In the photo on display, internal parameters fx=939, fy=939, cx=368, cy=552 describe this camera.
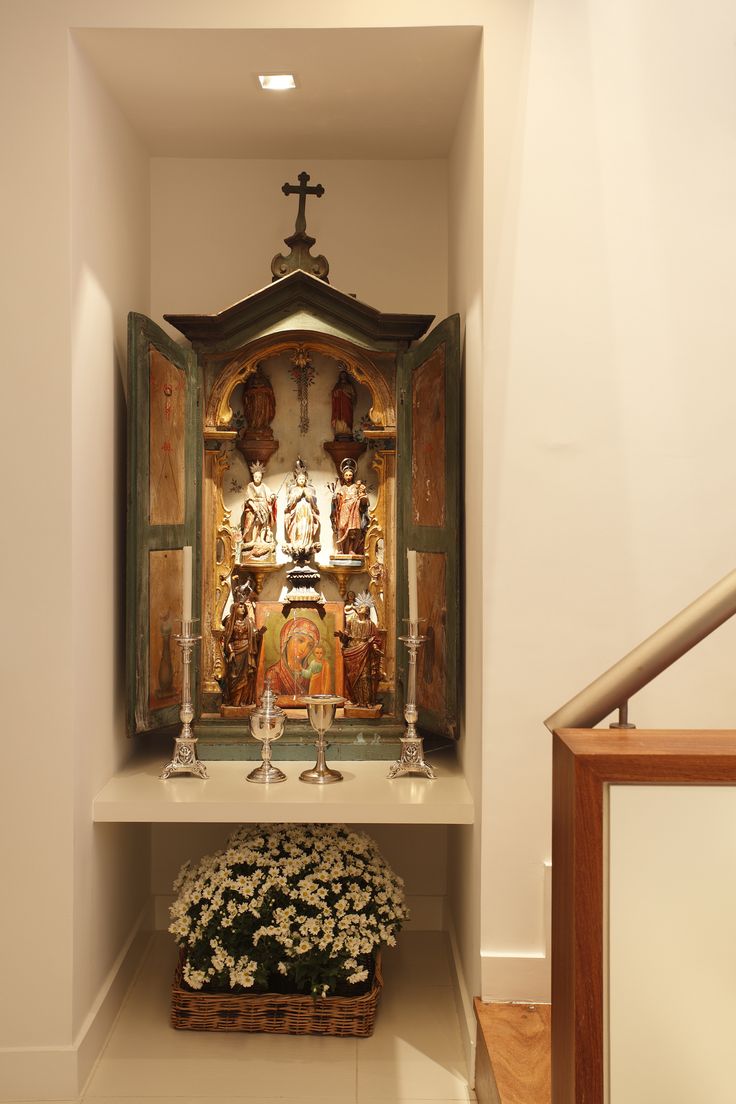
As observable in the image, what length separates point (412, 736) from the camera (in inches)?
120

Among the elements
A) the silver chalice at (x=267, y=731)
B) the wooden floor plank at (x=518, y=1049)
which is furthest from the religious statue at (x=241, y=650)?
the wooden floor plank at (x=518, y=1049)

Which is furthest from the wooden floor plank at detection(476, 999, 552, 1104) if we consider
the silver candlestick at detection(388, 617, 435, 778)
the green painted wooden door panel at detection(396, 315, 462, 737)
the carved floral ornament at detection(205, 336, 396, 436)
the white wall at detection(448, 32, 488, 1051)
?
the carved floral ornament at detection(205, 336, 396, 436)

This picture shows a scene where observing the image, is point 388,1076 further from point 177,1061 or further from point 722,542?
point 722,542

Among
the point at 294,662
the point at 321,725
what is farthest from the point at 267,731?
the point at 294,662

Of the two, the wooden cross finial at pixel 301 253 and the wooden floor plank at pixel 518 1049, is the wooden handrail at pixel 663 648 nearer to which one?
the wooden floor plank at pixel 518 1049

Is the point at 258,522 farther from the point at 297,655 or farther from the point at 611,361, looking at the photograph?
the point at 611,361

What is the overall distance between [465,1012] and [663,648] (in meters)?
1.84

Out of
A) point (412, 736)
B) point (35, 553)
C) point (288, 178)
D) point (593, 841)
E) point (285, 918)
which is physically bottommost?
point (285, 918)

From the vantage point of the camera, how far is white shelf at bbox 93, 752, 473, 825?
8.89ft

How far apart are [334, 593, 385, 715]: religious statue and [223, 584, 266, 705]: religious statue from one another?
31cm

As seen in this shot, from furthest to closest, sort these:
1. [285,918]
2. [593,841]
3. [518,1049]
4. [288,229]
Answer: [288,229] < [285,918] < [518,1049] < [593,841]

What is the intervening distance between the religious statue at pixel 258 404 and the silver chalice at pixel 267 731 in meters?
0.95

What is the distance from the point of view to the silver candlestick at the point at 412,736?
300cm

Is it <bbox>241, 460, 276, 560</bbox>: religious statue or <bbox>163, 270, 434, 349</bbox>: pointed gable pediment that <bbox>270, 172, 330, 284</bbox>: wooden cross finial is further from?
<bbox>241, 460, 276, 560</bbox>: religious statue
